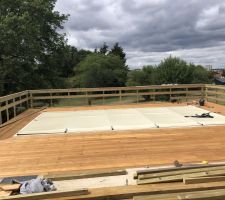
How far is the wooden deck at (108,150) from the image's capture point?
4.96m

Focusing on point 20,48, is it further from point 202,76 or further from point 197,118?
point 202,76

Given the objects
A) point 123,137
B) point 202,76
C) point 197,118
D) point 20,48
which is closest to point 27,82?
point 20,48

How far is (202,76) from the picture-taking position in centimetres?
3950

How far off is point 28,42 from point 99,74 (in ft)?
98.3

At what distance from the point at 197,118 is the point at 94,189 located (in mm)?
5292

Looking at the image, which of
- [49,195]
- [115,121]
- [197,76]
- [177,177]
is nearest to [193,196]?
[177,177]

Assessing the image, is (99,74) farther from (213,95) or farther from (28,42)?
(213,95)

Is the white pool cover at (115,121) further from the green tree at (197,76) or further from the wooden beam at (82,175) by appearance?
the green tree at (197,76)

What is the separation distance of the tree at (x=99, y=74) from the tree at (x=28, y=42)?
2617cm

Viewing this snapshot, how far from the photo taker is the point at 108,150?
18.9ft

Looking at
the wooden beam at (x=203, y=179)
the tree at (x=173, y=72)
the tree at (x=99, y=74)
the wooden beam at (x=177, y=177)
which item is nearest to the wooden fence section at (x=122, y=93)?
the wooden beam at (x=177, y=177)

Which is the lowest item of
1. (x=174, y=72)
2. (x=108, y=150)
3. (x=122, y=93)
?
(x=108, y=150)

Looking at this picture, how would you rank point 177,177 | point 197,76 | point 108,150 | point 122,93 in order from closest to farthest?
1. point 177,177
2. point 108,150
3. point 122,93
4. point 197,76

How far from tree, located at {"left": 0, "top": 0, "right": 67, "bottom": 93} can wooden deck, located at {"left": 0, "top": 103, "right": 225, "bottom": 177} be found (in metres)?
10.8
